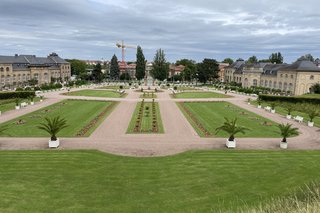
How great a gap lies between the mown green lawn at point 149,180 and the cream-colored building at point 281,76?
230ft

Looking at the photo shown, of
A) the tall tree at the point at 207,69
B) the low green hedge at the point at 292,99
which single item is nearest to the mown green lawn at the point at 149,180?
the low green hedge at the point at 292,99

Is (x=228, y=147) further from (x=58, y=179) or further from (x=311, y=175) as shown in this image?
(x=58, y=179)

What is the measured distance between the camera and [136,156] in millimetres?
23750

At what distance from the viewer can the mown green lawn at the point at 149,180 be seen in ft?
48.4

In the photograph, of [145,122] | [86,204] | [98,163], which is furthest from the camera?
[145,122]

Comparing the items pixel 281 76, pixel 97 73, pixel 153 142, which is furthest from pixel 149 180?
pixel 97 73

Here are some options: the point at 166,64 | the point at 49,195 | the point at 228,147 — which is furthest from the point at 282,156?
the point at 166,64

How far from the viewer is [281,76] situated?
3787 inches

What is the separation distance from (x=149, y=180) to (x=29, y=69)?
11206 cm

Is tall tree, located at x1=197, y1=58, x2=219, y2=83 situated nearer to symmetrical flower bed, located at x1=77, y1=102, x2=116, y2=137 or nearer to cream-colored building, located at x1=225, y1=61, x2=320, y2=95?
cream-colored building, located at x1=225, y1=61, x2=320, y2=95

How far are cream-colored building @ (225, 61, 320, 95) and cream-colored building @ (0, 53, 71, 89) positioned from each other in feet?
267

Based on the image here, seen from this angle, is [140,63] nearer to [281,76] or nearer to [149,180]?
[281,76]

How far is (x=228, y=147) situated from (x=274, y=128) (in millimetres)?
12223

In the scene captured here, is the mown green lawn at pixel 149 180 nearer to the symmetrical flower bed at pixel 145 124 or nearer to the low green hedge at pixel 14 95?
the symmetrical flower bed at pixel 145 124
